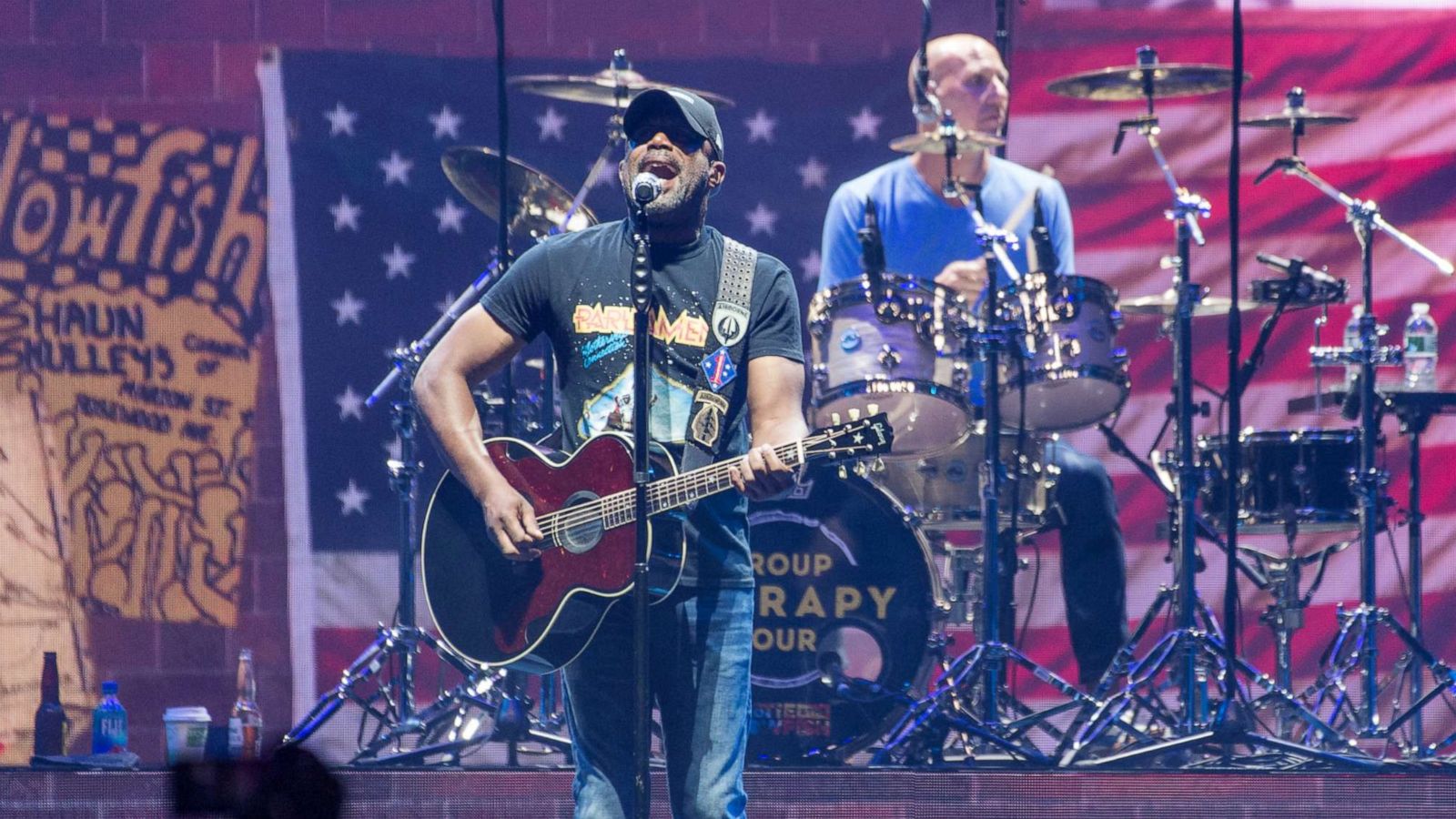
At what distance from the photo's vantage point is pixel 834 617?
6742mm

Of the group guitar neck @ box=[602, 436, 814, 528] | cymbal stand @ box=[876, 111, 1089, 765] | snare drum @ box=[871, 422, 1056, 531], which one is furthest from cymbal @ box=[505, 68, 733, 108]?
guitar neck @ box=[602, 436, 814, 528]

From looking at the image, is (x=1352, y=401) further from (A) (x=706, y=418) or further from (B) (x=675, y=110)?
(B) (x=675, y=110)

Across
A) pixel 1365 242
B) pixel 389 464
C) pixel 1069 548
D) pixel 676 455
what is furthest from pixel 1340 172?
pixel 676 455

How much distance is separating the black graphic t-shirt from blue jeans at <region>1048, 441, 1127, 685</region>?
9.90 feet

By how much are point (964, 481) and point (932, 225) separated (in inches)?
41.1

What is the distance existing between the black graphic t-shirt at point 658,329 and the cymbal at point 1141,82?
2.92m

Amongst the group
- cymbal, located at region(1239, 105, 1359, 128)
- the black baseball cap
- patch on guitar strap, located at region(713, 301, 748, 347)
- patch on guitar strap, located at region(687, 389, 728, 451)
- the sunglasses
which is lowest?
patch on guitar strap, located at region(687, 389, 728, 451)

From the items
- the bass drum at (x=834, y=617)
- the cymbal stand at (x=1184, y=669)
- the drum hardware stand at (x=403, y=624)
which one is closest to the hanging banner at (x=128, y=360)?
the drum hardware stand at (x=403, y=624)

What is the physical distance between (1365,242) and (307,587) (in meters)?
4.20

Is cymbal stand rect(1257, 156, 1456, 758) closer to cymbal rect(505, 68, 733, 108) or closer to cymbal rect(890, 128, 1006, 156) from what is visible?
cymbal rect(890, 128, 1006, 156)

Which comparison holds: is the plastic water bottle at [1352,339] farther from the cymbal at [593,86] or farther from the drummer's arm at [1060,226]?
the cymbal at [593,86]

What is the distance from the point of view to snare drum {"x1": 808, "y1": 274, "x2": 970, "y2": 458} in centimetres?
658

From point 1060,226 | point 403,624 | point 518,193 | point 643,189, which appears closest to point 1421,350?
point 1060,226

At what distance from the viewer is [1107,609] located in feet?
23.8
